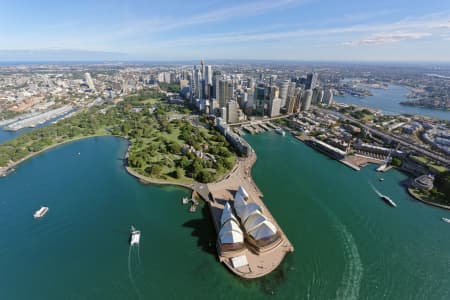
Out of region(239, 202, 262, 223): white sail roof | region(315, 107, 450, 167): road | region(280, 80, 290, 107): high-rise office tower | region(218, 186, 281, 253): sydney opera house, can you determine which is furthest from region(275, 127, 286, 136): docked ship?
region(218, 186, 281, 253): sydney opera house

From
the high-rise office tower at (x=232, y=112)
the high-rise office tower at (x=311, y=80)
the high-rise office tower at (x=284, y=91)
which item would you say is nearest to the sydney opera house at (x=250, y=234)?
the high-rise office tower at (x=232, y=112)

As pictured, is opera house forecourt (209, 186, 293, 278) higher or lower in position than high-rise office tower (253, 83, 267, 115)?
lower

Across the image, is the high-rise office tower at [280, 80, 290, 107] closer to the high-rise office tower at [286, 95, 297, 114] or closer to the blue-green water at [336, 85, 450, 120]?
the high-rise office tower at [286, 95, 297, 114]

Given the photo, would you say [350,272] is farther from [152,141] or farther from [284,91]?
[284,91]

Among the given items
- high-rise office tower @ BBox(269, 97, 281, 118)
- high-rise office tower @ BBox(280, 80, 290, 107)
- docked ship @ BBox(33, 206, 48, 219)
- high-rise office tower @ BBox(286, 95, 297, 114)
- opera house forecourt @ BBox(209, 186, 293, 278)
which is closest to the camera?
opera house forecourt @ BBox(209, 186, 293, 278)

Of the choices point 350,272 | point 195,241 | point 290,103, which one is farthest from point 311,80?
point 195,241

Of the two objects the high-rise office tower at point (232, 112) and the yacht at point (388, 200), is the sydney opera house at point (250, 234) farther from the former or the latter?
the high-rise office tower at point (232, 112)

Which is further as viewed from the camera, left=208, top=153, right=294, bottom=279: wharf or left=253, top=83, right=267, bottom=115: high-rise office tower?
left=253, top=83, right=267, bottom=115: high-rise office tower
